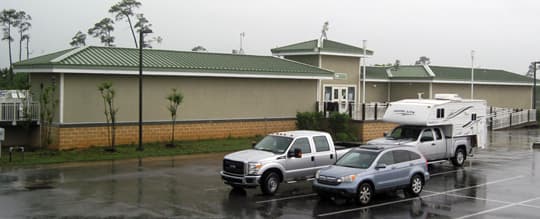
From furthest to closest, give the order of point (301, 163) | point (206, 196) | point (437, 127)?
point (437, 127) → point (301, 163) → point (206, 196)

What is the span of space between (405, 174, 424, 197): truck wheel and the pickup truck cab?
18.7ft

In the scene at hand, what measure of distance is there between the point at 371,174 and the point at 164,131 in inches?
627

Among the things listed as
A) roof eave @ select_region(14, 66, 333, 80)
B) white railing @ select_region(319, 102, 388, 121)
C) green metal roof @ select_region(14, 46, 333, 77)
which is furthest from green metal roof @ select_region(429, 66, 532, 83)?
green metal roof @ select_region(14, 46, 333, 77)

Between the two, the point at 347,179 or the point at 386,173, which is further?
the point at 386,173

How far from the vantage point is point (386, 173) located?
54.2 ft

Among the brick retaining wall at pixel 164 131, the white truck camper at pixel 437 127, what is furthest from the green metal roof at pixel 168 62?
the white truck camper at pixel 437 127

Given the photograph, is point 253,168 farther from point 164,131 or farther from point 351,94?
point 351,94

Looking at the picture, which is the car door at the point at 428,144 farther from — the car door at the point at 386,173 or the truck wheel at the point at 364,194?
the truck wheel at the point at 364,194

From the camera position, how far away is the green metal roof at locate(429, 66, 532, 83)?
49750 millimetres

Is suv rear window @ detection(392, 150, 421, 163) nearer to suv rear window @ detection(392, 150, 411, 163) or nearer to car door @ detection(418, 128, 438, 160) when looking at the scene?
suv rear window @ detection(392, 150, 411, 163)

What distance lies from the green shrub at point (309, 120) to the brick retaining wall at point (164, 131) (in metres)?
0.83

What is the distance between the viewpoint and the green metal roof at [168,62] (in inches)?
1073

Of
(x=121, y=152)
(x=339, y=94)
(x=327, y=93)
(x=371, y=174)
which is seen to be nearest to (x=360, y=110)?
(x=327, y=93)

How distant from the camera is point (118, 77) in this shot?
28.5 m
